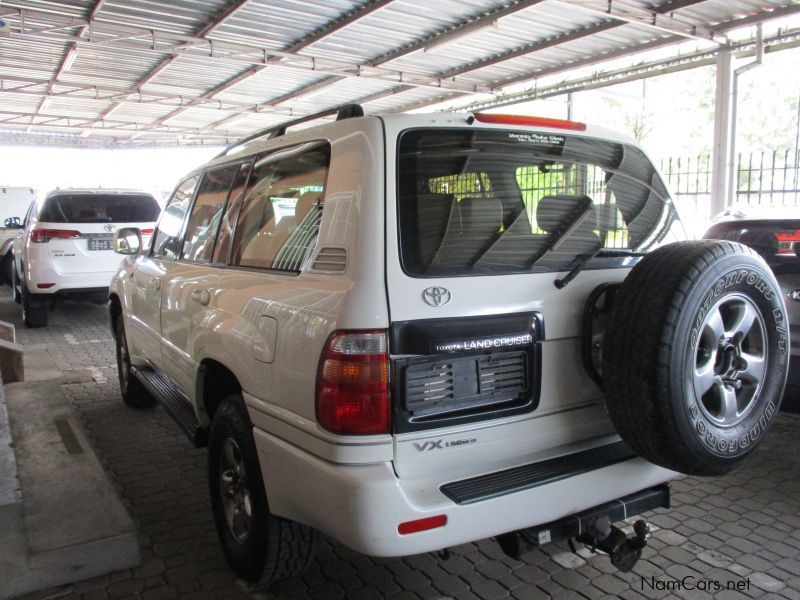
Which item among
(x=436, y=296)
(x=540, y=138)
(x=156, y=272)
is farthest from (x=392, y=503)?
(x=156, y=272)

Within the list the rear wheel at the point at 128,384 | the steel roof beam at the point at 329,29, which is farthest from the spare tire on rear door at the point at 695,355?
the steel roof beam at the point at 329,29

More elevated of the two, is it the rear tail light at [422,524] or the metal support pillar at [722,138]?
the metal support pillar at [722,138]

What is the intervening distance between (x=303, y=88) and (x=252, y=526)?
48.0 ft

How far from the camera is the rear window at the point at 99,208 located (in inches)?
363

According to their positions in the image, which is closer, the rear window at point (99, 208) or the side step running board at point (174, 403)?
the side step running board at point (174, 403)

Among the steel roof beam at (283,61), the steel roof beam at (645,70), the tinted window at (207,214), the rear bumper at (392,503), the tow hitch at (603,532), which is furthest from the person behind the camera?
the steel roof beam at (283,61)

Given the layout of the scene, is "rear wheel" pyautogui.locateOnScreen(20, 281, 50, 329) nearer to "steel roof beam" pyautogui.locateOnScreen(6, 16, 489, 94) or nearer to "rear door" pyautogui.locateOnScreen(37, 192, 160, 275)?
"rear door" pyautogui.locateOnScreen(37, 192, 160, 275)

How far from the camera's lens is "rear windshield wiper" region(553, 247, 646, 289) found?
248cm

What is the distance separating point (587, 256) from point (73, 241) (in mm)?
8515

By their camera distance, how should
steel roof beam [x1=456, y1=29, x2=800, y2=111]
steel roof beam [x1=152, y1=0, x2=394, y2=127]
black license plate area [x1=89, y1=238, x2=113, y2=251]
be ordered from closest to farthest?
1. black license plate area [x1=89, y1=238, x2=113, y2=251]
2. steel roof beam [x1=152, y1=0, x2=394, y2=127]
3. steel roof beam [x1=456, y1=29, x2=800, y2=111]

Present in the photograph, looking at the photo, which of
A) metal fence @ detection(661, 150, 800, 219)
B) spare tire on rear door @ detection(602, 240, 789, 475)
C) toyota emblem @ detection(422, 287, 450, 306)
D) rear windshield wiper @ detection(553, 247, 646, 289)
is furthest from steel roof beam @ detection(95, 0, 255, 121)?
spare tire on rear door @ detection(602, 240, 789, 475)

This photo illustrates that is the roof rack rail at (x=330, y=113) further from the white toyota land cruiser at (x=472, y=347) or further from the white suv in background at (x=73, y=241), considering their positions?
the white suv in background at (x=73, y=241)

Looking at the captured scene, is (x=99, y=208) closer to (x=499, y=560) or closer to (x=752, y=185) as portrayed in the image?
(x=499, y=560)

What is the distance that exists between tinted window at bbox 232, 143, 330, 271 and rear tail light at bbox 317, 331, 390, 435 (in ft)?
1.77
